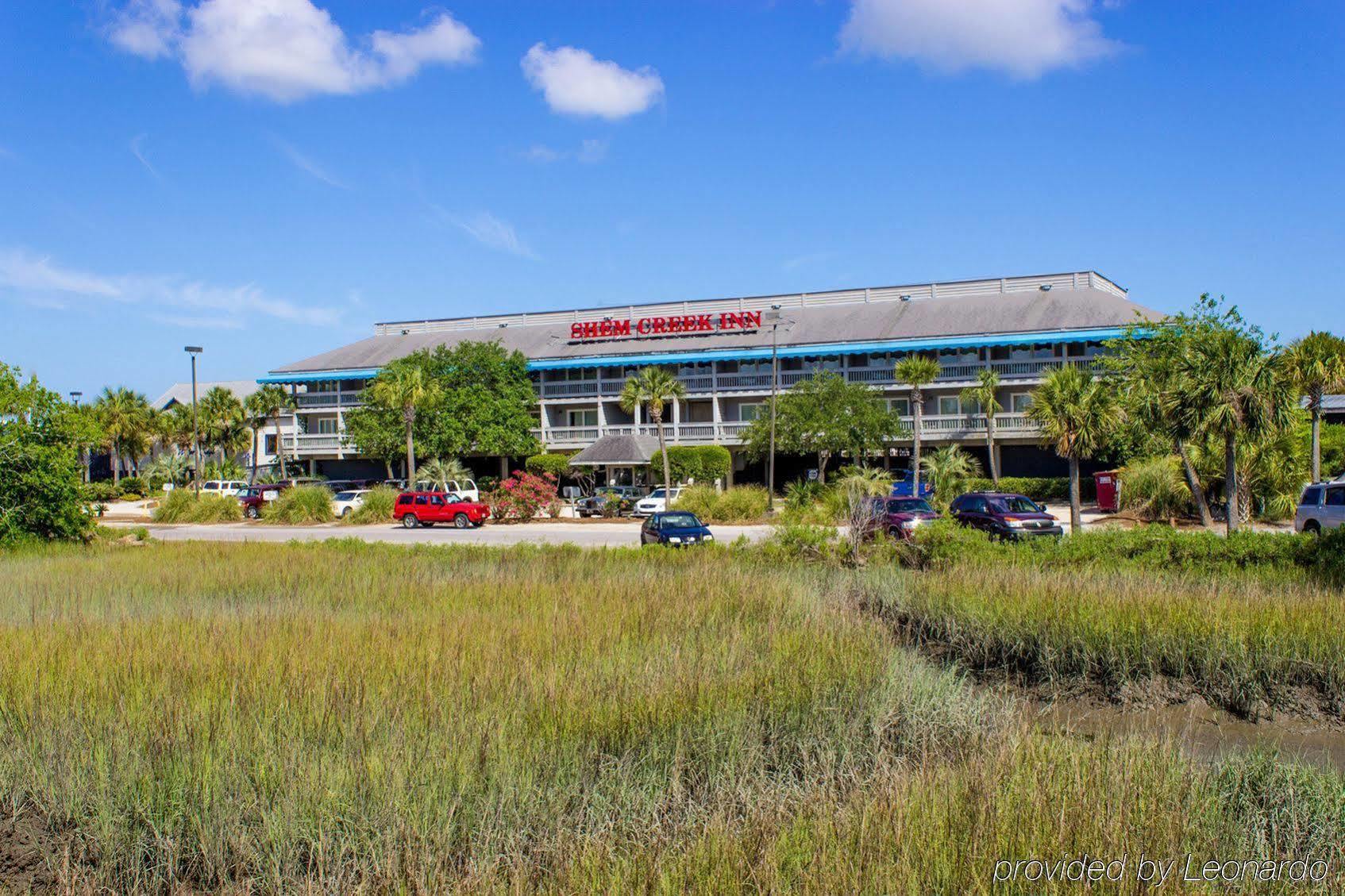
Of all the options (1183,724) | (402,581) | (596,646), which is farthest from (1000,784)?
(402,581)

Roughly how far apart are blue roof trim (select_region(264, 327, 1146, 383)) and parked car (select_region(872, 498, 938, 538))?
2359 centimetres

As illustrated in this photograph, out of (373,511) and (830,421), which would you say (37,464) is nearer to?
(373,511)

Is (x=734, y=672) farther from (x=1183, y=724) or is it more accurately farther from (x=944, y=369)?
(x=944, y=369)

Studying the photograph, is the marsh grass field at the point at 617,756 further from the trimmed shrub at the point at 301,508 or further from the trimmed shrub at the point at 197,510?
the trimmed shrub at the point at 197,510

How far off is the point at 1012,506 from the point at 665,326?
4224cm

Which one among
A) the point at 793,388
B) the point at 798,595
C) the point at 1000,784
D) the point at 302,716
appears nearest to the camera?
the point at 1000,784

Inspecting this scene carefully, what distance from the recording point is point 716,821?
620 cm

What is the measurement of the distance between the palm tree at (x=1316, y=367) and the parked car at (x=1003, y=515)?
15.1 m

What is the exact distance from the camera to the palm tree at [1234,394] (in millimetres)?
24672

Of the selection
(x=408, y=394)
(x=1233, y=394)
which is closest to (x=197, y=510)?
(x=408, y=394)

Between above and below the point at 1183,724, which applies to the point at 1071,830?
above

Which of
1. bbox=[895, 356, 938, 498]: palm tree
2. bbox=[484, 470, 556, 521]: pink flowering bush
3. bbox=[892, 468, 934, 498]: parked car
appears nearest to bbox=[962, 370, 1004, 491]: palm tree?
bbox=[895, 356, 938, 498]: palm tree

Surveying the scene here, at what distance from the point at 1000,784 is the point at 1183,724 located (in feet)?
18.1

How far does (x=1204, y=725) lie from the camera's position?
11.0m
